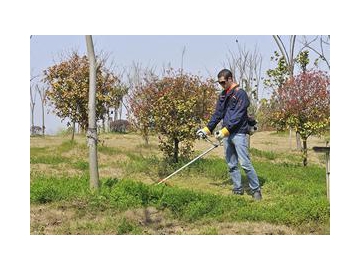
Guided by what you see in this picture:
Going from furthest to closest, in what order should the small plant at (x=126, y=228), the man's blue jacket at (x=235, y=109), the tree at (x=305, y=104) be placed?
the tree at (x=305, y=104) < the man's blue jacket at (x=235, y=109) < the small plant at (x=126, y=228)

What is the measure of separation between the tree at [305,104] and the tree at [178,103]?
114 cm

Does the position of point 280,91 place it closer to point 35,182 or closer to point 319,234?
point 319,234

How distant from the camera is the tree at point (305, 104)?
289 inches

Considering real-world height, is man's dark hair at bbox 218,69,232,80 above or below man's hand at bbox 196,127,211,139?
above

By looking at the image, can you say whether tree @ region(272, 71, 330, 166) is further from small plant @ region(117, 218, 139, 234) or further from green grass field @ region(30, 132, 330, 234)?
small plant @ region(117, 218, 139, 234)

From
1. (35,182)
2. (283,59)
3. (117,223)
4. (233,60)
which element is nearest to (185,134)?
(233,60)

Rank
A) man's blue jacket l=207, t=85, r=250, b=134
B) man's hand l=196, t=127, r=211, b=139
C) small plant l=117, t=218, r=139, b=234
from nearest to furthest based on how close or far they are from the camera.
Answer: small plant l=117, t=218, r=139, b=234
man's blue jacket l=207, t=85, r=250, b=134
man's hand l=196, t=127, r=211, b=139

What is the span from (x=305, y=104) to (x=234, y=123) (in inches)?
97.0

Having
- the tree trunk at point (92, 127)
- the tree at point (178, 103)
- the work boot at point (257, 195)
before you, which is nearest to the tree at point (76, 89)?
the tree at point (178, 103)

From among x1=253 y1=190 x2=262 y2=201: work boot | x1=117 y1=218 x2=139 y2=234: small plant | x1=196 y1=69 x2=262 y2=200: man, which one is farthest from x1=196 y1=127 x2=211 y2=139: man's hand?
x1=117 y1=218 x2=139 y2=234: small plant

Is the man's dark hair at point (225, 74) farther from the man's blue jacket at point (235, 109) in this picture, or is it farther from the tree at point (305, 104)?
the tree at point (305, 104)

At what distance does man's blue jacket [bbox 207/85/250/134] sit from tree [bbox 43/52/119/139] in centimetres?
240

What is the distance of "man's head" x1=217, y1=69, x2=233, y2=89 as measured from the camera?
218 inches
